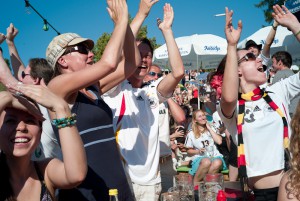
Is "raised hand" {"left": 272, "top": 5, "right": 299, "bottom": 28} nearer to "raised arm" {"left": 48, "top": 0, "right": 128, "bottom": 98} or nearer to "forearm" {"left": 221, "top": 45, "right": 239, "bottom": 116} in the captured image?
"forearm" {"left": 221, "top": 45, "right": 239, "bottom": 116}

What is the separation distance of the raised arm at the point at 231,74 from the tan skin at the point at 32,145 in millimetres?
1348

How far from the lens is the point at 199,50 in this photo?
472 inches

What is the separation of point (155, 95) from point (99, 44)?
3541 centimetres

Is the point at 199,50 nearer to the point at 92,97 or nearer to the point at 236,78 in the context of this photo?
the point at 236,78

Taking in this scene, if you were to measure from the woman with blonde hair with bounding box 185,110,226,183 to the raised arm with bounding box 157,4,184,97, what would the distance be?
318 centimetres

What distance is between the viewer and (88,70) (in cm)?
201

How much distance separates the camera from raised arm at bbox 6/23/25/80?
370 cm

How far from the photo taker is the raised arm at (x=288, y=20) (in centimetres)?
308

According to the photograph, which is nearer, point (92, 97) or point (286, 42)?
point (92, 97)

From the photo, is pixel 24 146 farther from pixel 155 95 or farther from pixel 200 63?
pixel 200 63

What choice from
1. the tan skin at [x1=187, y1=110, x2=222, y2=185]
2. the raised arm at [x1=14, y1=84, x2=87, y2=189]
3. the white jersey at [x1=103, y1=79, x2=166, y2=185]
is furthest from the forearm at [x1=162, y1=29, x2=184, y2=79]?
the tan skin at [x1=187, y1=110, x2=222, y2=185]

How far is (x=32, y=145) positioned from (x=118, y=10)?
0.98 m

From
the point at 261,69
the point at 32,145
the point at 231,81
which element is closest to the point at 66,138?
the point at 32,145

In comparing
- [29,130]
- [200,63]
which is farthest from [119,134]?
[200,63]
